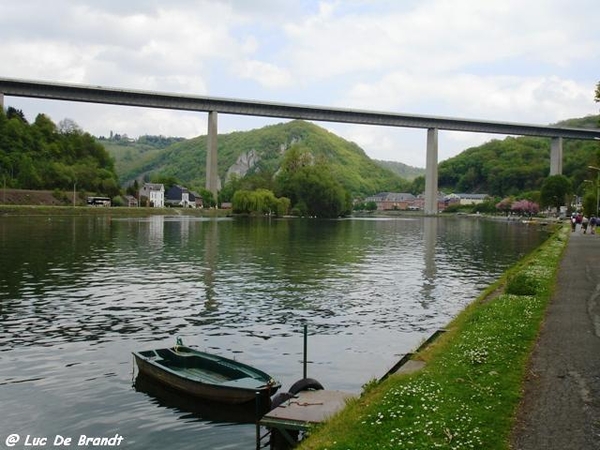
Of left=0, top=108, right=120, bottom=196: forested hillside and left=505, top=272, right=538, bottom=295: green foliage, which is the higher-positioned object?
left=0, top=108, right=120, bottom=196: forested hillside

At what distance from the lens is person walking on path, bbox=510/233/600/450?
31.9 ft

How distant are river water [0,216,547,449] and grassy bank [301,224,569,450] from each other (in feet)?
9.05

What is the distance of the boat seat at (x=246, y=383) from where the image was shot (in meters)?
14.3

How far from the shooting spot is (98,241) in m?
65.8

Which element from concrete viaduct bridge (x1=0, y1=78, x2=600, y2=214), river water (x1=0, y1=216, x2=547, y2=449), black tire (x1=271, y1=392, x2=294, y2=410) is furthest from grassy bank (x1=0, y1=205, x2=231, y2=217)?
black tire (x1=271, y1=392, x2=294, y2=410)

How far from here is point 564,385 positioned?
1248 cm

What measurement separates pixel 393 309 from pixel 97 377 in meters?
15.3

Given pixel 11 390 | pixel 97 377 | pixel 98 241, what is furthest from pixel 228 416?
pixel 98 241

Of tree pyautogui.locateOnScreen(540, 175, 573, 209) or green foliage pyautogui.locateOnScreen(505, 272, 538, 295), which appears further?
tree pyautogui.locateOnScreen(540, 175, 573, 209)

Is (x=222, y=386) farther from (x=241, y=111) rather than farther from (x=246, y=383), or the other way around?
(x=241, y=111)

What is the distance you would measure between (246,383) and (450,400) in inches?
199

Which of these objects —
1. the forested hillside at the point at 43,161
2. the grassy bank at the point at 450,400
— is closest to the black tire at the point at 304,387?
the grassy bank at the point at 450,400

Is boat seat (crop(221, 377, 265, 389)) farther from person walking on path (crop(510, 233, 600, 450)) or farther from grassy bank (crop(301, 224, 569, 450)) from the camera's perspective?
A: person walking on path (crop(510, 233, 600, 450))

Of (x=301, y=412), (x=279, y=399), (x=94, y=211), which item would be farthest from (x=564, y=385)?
(x=94, y=211)
